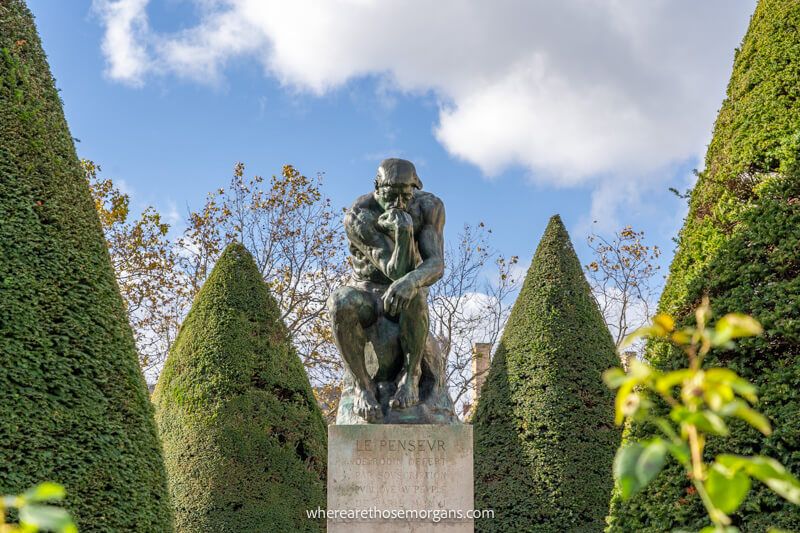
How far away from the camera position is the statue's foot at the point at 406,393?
7.22m

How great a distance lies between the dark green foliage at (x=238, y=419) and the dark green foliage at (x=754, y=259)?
5.58m

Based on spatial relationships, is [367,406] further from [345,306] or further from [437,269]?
[437,269]

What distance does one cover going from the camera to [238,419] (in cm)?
1069

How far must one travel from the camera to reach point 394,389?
7477 millimetres

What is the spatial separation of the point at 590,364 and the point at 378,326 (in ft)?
16.7

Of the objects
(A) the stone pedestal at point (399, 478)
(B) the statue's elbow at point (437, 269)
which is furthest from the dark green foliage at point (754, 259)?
(B) the statue's elbow at point (437, 269)

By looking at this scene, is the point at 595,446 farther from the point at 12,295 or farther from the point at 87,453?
the point at 12,295

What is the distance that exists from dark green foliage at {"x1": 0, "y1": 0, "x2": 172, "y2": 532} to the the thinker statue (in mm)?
1798

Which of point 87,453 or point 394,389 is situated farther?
point 394,389

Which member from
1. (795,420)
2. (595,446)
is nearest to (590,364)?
(595,446)

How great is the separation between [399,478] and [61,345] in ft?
9.50

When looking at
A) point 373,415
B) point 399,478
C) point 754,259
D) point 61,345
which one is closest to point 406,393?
point 373,415

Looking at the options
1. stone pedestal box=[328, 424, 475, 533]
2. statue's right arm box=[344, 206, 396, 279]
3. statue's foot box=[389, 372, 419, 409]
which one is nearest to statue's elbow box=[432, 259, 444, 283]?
statue's right arm box=[344, 206, 396, 279]

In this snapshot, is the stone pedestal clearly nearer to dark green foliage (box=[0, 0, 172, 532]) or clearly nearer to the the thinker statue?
the the thinker statue
